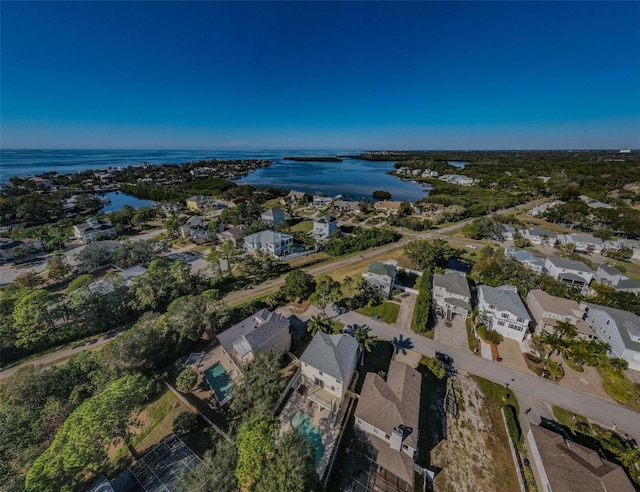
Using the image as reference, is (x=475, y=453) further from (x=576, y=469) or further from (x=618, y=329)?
(x=618, y=329)

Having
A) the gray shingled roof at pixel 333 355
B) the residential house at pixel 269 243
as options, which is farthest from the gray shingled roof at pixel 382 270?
the residential house at pixel 269 243

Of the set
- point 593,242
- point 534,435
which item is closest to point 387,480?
point 534,435

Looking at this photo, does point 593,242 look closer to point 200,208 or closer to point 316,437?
point 316,437

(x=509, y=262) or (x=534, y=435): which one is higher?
(x=509, y=262)

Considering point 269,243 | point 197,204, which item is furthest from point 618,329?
point 197,204

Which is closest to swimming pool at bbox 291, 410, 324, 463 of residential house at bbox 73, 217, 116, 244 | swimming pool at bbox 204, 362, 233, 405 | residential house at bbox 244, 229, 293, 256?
swimming pool at bbox 204, 362, 233, 405

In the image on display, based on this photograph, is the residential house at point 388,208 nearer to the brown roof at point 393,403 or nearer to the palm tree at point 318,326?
the palm tree at point 318,326
